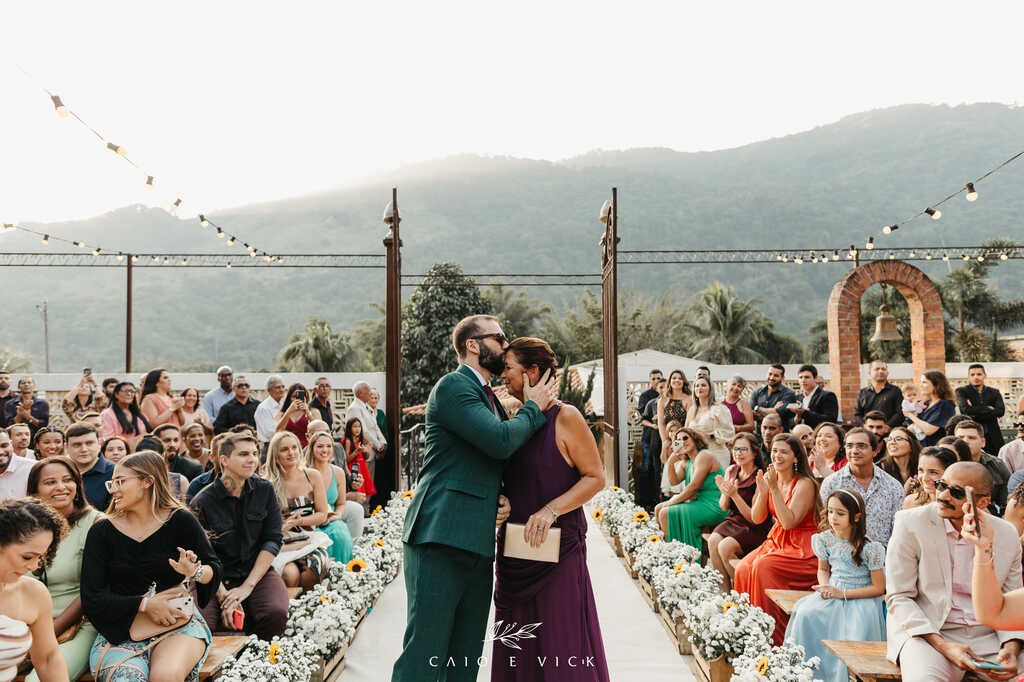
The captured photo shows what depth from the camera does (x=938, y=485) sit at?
302cm

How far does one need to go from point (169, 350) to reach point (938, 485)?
68.1 m

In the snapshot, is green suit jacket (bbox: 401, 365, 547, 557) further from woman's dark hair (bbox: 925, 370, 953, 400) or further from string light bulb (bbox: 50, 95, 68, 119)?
woman's dark hair (bbox: 925, 370, 953, 400)

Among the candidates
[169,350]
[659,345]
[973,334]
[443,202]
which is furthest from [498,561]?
[443,202]

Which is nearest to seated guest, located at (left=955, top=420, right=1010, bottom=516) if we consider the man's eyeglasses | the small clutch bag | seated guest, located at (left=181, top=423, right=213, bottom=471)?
the small clutch bag

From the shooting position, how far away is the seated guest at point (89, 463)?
469 centimetres

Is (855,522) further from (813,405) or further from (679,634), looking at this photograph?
(813,405)

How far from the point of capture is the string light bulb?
19.6 feet

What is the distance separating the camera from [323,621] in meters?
4.01

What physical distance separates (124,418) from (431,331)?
20148mm

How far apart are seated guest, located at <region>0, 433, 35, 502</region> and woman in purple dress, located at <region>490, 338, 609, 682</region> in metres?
3.51

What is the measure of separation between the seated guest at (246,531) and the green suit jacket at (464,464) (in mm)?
1550

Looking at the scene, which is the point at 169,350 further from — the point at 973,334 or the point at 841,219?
the point at 841,219

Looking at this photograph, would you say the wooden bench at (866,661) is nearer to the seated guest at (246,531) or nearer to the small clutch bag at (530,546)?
the small clutch bag at (530,546)

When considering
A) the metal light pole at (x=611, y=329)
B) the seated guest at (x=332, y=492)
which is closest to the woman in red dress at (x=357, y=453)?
the seated guest at (x=332, y=492)
